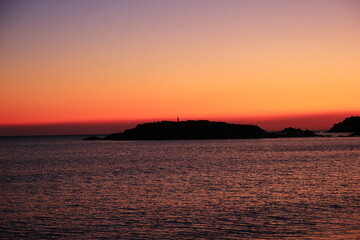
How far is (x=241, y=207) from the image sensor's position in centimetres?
2725

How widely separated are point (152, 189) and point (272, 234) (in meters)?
18.0

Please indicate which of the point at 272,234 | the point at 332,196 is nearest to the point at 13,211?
the point at 272,234

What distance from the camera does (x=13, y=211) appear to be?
2688 centimetres

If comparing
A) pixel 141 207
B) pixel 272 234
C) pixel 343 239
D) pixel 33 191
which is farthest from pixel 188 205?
pixel 33 191

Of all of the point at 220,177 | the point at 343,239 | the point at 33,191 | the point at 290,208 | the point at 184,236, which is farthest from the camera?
the point at 220,177

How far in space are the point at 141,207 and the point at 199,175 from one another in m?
21.2

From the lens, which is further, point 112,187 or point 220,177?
point 220,177

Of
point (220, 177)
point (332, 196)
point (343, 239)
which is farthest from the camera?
point (220, 177)

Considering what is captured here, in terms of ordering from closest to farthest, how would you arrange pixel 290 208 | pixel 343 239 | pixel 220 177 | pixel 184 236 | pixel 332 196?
pixel 343 239, pixel 184 236, pixel 290 208, pixel 332 196, pixel 220 177

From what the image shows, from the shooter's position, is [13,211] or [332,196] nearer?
[13,211]

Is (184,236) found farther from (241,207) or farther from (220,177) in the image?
(220,177)

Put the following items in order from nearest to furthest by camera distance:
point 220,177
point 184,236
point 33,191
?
point 184,236
point 33,191
point 220,177

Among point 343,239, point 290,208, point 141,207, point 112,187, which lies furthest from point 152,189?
point 343,239

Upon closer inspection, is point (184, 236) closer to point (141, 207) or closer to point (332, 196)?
point (141, 207)
